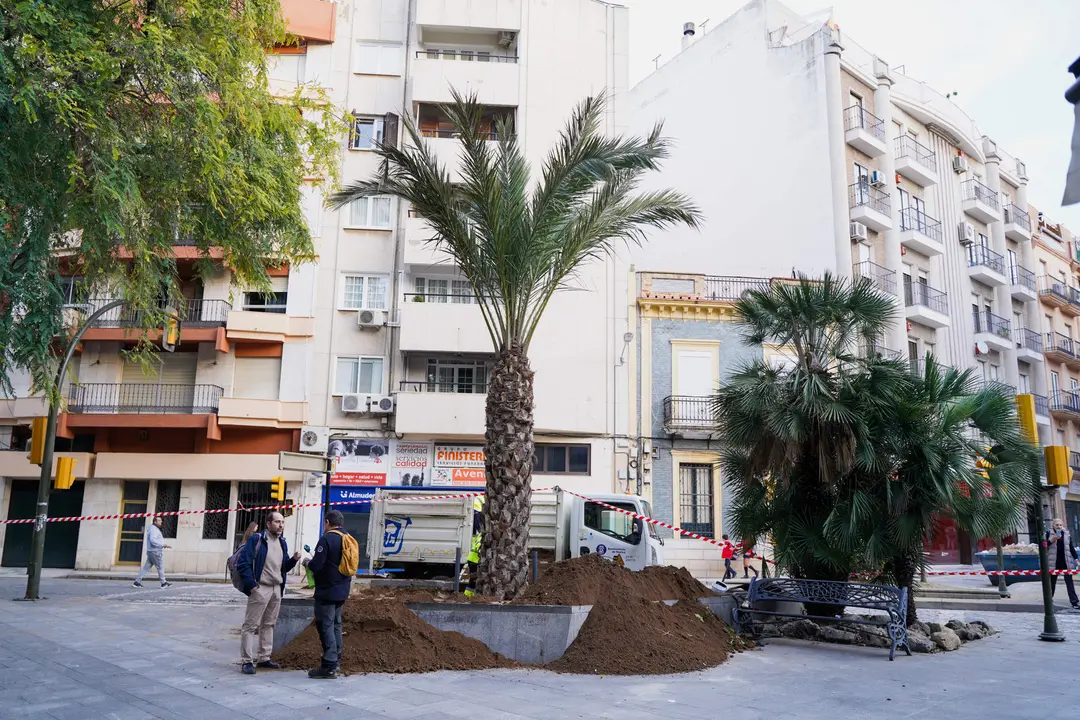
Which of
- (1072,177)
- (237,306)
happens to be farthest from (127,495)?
(1072,177)

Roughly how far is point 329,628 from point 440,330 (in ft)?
57.5

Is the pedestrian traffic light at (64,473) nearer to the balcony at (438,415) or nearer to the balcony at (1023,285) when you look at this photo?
the balcony at (438,415)

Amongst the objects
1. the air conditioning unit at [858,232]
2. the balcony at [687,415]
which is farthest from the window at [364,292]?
the air conditioning unit at [858,232]

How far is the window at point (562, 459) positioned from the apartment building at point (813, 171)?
473 centimetres

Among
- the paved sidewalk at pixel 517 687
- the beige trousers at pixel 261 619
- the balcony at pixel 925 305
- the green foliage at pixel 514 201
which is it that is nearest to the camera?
the paved sidewalk at pixel 517 687

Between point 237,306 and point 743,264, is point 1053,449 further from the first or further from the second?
point 237,306

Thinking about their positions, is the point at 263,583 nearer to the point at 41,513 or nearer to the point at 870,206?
the point at 41,513

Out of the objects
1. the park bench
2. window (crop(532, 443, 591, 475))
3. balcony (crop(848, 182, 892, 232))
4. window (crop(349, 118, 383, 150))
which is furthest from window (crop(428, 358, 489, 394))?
the park bench

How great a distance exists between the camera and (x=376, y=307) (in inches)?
1042

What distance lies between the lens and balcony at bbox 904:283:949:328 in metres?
32.2

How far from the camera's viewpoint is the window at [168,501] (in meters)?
25.2

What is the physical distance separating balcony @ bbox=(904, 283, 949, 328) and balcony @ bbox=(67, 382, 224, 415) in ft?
81.5

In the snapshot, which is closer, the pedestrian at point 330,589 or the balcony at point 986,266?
the pedestrian at point 330,589

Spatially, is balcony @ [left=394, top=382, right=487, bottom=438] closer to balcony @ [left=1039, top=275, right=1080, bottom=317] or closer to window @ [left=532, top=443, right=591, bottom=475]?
window @ [left=532, top=443, right=591, bottom=475]
